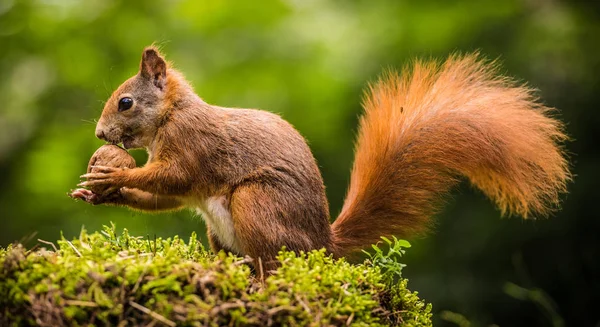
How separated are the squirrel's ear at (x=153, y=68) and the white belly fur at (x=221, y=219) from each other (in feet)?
2.41

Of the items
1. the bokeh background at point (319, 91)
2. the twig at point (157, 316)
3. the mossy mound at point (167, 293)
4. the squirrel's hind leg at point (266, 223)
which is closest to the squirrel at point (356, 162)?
the squirrel's hind leg at point (266, 223)

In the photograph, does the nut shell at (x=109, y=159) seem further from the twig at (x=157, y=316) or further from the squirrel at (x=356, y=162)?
the twig at (x=157, y=316)

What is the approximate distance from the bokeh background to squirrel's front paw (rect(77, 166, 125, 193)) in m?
2.70

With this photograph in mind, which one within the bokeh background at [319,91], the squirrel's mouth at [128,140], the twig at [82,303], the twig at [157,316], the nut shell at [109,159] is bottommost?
the twig at [82,303]

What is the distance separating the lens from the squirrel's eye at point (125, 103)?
3.36 metres

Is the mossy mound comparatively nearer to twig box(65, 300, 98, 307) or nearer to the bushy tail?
twig box(65, 300, 98, 307)

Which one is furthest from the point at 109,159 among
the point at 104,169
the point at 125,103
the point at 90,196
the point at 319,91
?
the point at 319,91

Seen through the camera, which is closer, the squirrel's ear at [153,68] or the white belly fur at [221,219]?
the white belly fur at [221,219]

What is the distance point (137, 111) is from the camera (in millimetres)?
3369

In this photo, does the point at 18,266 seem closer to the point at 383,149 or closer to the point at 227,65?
the point at 383,149

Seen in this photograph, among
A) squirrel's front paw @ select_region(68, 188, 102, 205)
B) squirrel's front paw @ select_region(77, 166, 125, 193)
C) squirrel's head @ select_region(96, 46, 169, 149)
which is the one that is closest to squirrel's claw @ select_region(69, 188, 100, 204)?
squirrel's front paw @ select_region(68, 188, 102, 205)

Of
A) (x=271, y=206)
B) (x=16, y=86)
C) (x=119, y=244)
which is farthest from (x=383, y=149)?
(x=16, y=86)

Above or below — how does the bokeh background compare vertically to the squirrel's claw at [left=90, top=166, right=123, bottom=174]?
above

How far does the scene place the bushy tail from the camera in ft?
9.84
